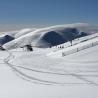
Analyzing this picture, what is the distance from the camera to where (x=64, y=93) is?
11.9 m

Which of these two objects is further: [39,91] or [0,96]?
[39,91]

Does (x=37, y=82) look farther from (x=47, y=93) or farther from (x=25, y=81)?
(x=47, y=93)

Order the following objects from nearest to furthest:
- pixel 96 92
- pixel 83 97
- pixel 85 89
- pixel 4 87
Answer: pixel 83 97
pixel 96 92
pixel 85 89
pixel 4 87

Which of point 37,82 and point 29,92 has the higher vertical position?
point 29,92

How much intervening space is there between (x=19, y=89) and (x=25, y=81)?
9.51 ft

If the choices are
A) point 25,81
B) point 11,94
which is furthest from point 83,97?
point 25,81

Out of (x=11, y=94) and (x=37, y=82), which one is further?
(x=37, y=82)

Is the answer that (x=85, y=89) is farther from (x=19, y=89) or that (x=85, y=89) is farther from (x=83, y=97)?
(x=19, y=89)

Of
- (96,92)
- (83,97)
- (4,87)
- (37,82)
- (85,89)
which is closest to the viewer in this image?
(83,97)

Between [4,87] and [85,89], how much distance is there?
14.4ft

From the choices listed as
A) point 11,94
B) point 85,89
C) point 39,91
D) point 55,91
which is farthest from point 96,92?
point 11,94

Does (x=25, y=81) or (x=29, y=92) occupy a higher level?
(x=29, y=92)

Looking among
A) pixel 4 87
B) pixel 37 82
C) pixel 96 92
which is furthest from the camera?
pixel 37 82

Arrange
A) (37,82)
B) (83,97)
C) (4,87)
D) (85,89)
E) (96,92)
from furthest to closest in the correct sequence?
(37,82), (4,87), (85,89), (96,92), (83,97)
